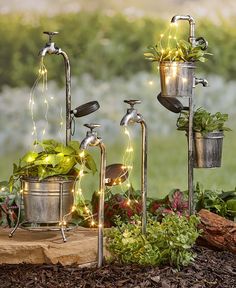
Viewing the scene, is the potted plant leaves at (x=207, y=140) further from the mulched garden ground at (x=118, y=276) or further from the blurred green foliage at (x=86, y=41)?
the blurred green foliage at (x=86, y=41)

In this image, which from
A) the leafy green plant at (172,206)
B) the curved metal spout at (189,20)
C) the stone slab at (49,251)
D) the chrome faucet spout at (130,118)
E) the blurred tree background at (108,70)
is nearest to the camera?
the chrome faucet spout at (130,118)

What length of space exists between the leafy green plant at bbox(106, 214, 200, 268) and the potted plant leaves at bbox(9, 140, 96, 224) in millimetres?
345

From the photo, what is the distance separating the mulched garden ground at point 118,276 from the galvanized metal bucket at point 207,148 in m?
0.62

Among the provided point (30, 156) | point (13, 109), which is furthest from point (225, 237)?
point (13, 109)

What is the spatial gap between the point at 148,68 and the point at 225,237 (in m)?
4.69

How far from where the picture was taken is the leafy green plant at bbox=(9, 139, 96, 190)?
4566 mm

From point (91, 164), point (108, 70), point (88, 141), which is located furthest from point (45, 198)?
point (108, 70)

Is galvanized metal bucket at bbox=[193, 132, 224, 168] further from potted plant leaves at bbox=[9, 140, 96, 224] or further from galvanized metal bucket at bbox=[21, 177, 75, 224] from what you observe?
galvanized metal bucket at bbox=[21, 177, 75, 224]

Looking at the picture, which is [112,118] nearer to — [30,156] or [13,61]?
[13,61]

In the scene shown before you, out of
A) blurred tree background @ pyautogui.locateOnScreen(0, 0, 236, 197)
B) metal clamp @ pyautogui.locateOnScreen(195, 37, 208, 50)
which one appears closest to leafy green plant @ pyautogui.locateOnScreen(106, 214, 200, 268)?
metal clamp @ pyautogui.locateOnScreen(195, 37, 208, 50)

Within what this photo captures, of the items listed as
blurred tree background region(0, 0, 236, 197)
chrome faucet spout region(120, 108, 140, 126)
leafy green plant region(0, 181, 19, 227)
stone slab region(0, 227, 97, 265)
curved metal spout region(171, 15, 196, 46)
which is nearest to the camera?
chrome faucet spout region(120, 108, 140, 126)

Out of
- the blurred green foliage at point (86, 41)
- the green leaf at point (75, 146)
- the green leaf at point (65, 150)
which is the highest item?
the blurred green foliage at point (86, 41)

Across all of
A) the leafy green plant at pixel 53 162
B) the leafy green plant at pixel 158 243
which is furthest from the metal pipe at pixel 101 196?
the leafy green plant at pixel 53 162

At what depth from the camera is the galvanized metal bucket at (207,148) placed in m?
4.84
